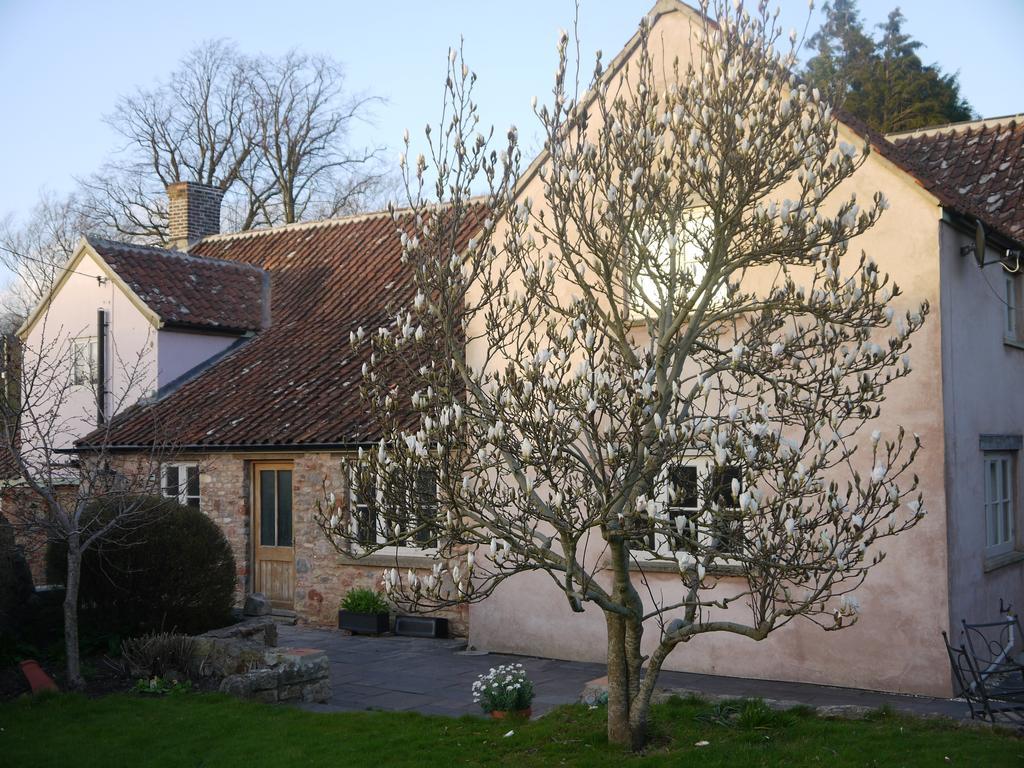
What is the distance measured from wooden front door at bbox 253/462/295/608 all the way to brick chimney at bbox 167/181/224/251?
419 inches

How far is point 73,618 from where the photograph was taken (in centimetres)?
1096

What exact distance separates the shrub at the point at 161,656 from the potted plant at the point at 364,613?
12.1 feet

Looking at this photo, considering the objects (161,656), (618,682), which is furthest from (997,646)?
(161,656)

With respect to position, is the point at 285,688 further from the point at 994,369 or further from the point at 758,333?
the point at 994,369

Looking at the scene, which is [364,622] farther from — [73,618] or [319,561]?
[73,618]

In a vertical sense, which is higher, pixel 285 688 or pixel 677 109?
pixel 677 109

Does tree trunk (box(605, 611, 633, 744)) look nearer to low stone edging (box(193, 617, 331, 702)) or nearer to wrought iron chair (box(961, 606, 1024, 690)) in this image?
low stone edging (box(193, 617, 331, 702))

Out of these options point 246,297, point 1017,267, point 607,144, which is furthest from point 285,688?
point 246,297

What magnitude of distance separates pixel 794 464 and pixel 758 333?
5.49 ft

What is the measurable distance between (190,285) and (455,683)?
12.3 m

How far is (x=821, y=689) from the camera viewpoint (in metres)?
11.0

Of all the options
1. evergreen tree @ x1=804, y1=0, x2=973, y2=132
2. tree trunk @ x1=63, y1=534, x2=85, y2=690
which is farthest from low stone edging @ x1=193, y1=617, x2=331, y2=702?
evergreen tree @ x1=804, y1=0, x2=973, y2=132

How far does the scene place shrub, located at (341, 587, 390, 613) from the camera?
48.4 ft

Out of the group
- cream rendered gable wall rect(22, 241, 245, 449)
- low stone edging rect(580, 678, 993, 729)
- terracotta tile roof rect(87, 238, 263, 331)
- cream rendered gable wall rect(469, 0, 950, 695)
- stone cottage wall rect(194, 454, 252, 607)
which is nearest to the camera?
low stone edging rect(580, 678, 993, 729)
